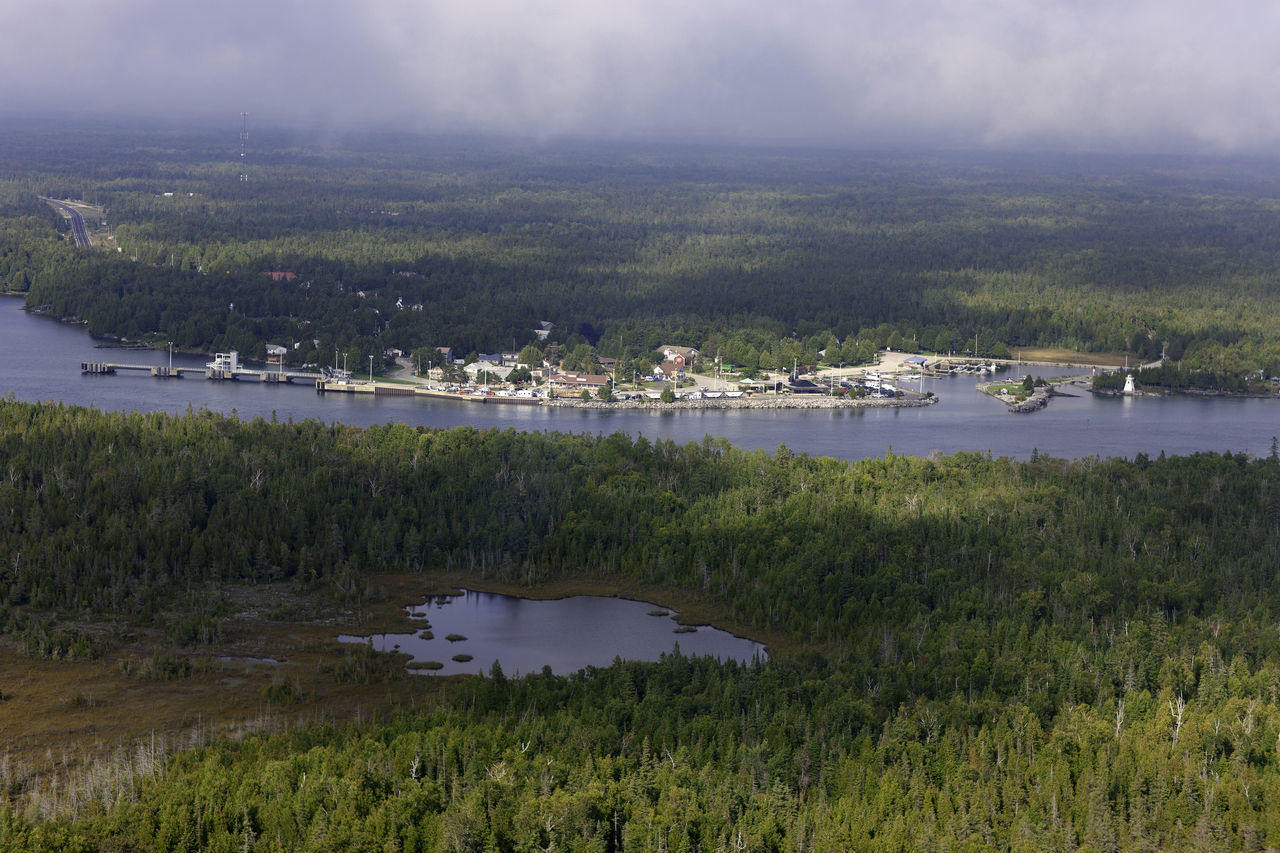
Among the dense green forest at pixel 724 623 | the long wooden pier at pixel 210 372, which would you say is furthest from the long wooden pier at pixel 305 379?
the dense green forest at pixel 724 623

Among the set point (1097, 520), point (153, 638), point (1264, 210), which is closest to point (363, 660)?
point (153, 638)

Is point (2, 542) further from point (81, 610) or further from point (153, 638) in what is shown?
point (153, 638)

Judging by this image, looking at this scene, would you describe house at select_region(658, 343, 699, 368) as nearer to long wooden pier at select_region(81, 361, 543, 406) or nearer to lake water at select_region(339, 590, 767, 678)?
long wooden pier at select_region(81, 361, 543, 406)

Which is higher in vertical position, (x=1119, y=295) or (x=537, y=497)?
(x=1119, y=295)

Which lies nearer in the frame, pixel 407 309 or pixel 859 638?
pixel 859 638

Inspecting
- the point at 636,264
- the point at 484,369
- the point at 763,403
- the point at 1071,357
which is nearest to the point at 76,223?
the point at 636,264

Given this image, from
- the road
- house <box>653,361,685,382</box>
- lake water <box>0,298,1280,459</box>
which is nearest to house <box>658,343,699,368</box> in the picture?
Result: house <box>653,361,685,382</box>
